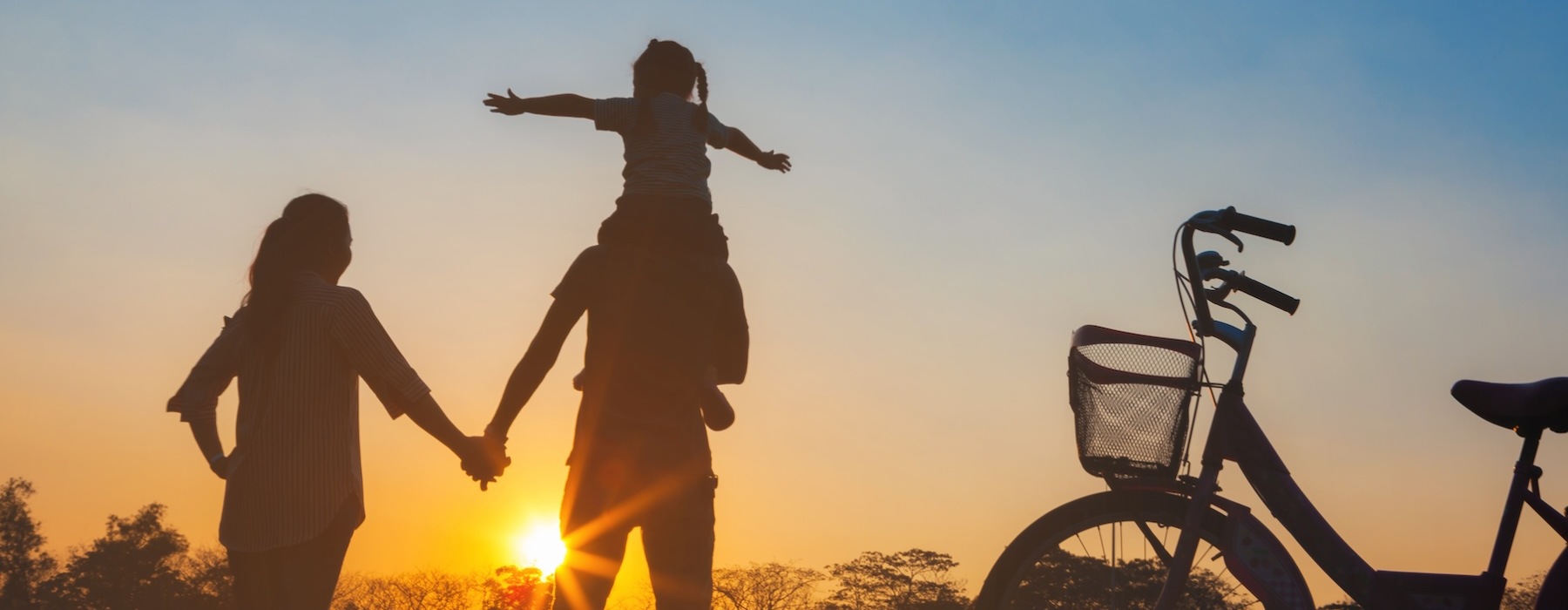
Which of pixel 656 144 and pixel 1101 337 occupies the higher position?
pixel 656 144

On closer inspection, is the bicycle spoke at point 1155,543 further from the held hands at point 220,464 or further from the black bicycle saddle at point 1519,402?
the held hands at point 220,464

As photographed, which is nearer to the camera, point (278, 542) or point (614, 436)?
point (278, 542)

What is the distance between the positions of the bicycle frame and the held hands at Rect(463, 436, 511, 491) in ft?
8.27

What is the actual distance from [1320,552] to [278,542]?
3.71 m

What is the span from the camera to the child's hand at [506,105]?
14.8ft

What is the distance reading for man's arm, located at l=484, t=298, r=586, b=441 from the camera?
4207 millimetres

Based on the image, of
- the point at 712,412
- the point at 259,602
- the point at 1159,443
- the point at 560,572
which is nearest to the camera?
the point at 259,602

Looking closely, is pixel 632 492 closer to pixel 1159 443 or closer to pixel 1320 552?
pixel 1159 443

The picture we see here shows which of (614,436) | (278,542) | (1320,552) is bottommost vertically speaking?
(1320,552)

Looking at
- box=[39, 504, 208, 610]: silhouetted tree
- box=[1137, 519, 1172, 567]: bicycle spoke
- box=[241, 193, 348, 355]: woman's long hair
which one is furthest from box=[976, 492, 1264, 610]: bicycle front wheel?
box=[39, 504, 208, 610]: silhouetted tree

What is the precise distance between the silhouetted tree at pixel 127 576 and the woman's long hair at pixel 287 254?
59.7 metres

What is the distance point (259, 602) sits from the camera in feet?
12.0

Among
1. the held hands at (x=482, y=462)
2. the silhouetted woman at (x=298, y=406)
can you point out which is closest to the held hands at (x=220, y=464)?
the silhouetted woman at (x=298, y=406)

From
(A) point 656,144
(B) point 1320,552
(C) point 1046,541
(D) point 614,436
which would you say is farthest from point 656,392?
(B) point 1320,552
